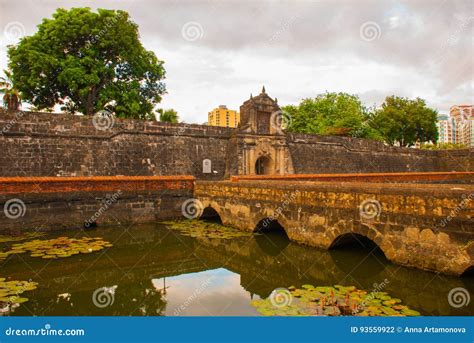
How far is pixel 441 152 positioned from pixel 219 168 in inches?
799

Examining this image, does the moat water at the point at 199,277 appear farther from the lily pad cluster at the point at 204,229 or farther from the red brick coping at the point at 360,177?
the red brick coping at the point at 360,177

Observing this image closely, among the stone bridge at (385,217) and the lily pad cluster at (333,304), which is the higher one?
the stone bridge at (385,217)

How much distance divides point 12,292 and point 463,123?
161m

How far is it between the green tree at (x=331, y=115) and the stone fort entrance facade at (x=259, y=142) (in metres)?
12.7

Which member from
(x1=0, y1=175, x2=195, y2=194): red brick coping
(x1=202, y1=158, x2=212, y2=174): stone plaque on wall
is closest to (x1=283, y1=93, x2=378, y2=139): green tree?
(x1=202, y1=158, x2=212, y2=174): stone plaque on wall

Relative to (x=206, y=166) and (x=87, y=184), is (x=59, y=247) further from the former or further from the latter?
(x=206, y=166)

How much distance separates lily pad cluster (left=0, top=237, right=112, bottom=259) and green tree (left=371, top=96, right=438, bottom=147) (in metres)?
32.9

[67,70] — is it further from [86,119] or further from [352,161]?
[352,161]

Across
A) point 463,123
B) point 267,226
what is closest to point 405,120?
point 267,226

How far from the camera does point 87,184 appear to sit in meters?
9.30

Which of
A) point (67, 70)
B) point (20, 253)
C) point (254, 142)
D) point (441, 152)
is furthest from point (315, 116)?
point (20, 253)

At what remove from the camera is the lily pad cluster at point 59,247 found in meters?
6.38

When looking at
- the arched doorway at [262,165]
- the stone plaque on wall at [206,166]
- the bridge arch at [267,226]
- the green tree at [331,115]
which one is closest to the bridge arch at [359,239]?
the bridge arch at [267,226]

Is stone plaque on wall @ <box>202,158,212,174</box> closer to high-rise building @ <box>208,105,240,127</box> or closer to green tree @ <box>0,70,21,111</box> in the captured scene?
green tree @ <box>0,70,21,111</box>
